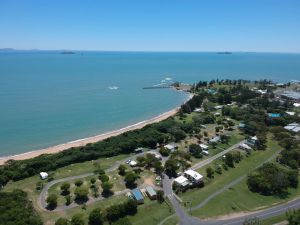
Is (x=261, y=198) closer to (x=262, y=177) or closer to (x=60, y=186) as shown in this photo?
(x=262, y=177)

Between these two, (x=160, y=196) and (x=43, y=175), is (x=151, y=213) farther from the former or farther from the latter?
(x=43, y=175)

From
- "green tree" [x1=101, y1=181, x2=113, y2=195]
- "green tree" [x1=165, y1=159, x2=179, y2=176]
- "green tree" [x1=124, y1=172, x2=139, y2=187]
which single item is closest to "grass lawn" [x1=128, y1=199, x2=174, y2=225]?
"green tree" [x1=124, y1=172, x2=139, y2=187]

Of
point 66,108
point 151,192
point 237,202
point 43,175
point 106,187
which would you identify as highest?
point 106,187

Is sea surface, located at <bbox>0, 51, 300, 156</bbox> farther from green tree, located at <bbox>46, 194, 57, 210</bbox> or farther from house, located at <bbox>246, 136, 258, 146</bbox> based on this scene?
house, located at <bbox>246, 136, 258, 146</bbox>

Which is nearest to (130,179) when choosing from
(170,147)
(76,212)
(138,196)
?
(138,196)

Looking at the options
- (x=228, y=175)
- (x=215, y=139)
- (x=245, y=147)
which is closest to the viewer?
(x=228, y=175)
